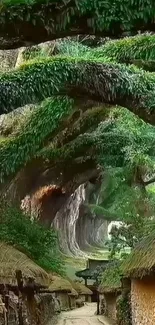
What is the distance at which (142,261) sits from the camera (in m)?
10.2

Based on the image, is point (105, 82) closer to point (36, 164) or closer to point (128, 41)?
point (128, 41)

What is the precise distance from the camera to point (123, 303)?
14164mm

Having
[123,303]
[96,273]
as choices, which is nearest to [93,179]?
[96,273]

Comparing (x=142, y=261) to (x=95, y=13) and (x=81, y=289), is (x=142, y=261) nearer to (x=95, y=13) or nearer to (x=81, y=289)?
(x=95, y=13)

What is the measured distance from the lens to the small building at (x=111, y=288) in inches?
647

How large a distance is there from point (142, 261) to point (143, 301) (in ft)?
5.02

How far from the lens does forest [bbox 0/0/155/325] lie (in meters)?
5.32

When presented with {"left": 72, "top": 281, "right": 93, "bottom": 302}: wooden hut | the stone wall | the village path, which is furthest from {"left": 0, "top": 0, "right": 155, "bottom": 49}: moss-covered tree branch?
{"left": 72, "top": 281, "right": 93, "bottom": 302}: wooden hut

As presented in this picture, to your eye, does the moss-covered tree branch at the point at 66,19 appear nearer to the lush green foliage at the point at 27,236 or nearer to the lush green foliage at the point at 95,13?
the lush green foliage at the point at 95,13

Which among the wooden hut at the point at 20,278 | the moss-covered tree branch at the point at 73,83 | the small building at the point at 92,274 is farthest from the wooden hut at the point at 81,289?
the moss-covered tree branch at the point at 73,83

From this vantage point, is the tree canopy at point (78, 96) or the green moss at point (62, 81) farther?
the green moss at point (62, 81)

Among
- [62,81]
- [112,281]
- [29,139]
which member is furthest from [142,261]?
[112,281]

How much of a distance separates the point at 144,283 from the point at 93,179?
1251 cm

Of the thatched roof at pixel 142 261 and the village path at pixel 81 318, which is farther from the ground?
the thatched roof at pixel 142 261
